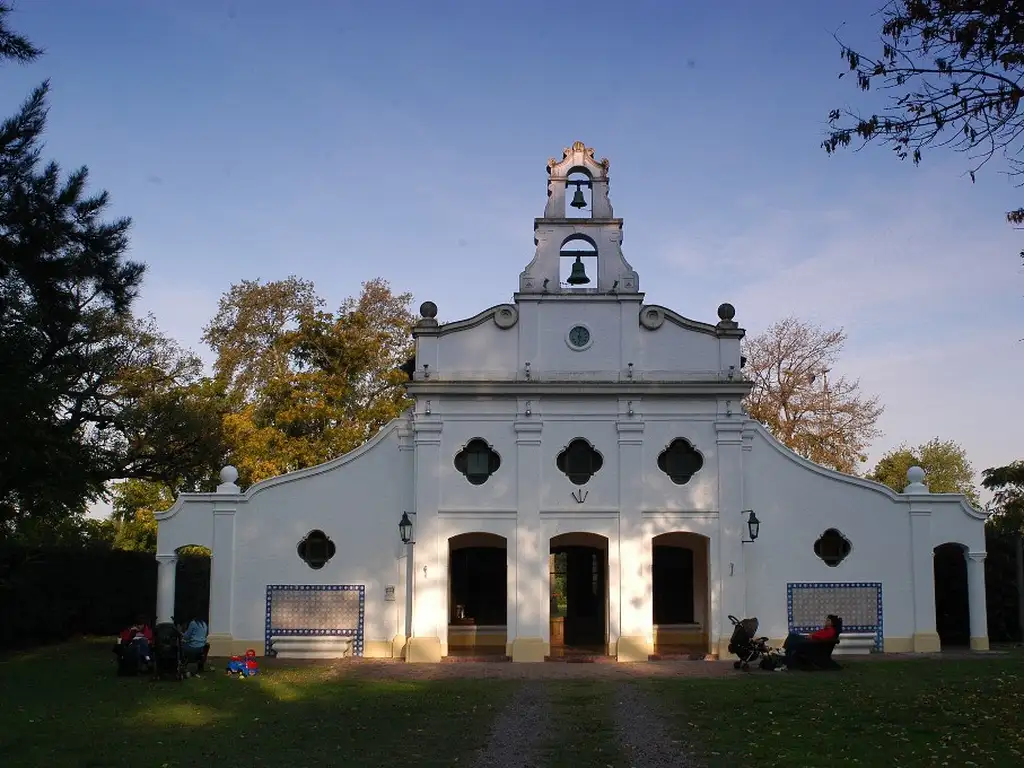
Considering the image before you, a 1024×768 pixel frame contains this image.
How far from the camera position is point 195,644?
18.5m

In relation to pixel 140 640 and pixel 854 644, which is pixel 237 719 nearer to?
pixel 140 640

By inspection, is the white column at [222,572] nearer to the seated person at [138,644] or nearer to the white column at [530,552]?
the seated person at [138,644]

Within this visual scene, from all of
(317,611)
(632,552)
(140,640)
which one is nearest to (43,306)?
(140,640)

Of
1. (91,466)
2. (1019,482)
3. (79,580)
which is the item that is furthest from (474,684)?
(1019,482)

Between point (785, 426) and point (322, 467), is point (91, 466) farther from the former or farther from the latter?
point (785, 426)

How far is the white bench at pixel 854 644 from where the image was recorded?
70.9ft

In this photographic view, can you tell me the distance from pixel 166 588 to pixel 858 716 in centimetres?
1435

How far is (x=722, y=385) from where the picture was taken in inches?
856

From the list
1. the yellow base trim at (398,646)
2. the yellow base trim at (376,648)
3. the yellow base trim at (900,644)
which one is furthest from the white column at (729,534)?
the yellow base trim at (376,648)

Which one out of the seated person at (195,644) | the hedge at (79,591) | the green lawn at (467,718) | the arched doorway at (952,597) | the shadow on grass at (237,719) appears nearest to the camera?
the green lawn at (467,718)

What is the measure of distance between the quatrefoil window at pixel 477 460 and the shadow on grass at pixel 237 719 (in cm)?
494

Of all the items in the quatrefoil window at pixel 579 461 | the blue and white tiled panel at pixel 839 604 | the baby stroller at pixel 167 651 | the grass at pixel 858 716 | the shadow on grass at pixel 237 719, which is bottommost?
the shadow on grass at pixel 237 719

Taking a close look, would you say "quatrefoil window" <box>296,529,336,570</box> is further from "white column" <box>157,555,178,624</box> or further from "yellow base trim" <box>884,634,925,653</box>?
"yellow base trim" <box>884,634,925,653</box>

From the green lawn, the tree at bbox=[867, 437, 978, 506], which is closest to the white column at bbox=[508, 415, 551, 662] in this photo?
the green lawn
